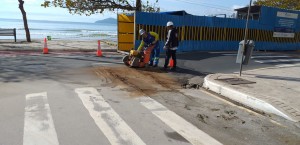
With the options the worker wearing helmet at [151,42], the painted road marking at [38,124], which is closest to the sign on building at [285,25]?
the worker wearing helmet at [151,42]

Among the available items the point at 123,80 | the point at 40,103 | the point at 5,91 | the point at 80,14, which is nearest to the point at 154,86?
the point at 123,80

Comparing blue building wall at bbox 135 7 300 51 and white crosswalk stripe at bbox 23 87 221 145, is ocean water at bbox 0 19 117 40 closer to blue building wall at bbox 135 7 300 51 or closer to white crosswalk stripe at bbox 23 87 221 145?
blue building wall at bbox 135 7 300 51

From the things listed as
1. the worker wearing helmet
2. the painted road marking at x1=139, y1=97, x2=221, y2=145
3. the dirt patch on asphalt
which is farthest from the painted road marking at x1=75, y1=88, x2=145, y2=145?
the worker wearing helmet

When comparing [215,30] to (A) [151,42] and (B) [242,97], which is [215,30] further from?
(B) [242,97]

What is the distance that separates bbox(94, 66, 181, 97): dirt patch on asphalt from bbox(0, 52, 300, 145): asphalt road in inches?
1.1

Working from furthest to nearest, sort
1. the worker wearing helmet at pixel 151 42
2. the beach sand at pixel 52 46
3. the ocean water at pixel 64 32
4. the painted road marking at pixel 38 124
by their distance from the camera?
the ocean water at pixel 64 32, the beach sand at pixel 52 46, the worker wearing helmet at pixel 151 42, the painted road marking at pixel 38 124

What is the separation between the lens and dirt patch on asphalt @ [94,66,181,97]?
8.09m

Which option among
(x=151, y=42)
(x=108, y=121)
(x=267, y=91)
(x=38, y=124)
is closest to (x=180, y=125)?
(x=108, y=121)

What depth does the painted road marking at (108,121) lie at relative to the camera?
15.2ft

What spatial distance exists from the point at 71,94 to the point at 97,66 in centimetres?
447

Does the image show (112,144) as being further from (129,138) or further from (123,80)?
(123,80)

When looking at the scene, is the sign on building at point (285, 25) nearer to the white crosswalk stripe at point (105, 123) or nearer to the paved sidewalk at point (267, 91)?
the paved sidewalk at point (267, 91)

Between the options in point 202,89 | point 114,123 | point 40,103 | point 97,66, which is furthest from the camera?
point 97,66

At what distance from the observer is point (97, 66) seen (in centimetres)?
1164
